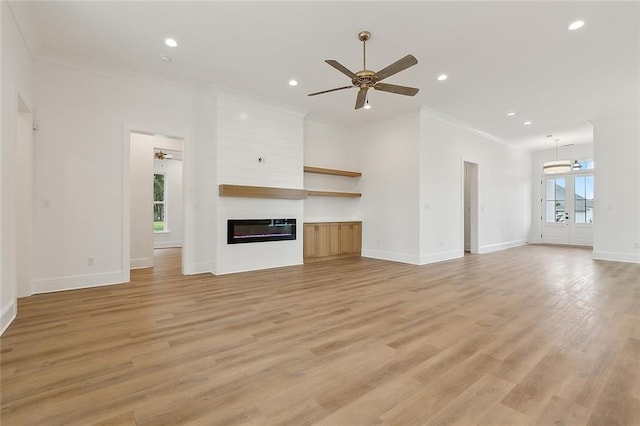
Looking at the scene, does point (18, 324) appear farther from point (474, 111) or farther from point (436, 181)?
point (474, 111)

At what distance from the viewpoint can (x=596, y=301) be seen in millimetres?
3605

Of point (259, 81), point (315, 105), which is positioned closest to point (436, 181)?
point (315, 105)

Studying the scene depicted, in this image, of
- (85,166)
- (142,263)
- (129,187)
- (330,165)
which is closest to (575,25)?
(330,165)

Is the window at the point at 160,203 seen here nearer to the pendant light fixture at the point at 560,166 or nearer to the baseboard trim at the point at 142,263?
the baseboard trim at the point at 142,263

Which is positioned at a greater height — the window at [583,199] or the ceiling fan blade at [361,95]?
the ceiling fan blade at [361,95]

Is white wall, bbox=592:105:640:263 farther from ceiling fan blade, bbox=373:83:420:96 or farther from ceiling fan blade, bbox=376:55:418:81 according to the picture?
ceiling fan blade, bbox=376:55:418:81

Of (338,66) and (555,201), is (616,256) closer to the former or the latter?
(555,201)

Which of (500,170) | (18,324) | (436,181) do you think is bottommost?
(18,324)

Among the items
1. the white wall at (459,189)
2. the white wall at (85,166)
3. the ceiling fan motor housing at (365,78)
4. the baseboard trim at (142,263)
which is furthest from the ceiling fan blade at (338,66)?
the baseboard trim at (142,263)

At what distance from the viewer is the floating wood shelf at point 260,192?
5078 millimetres

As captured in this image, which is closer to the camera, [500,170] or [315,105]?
[315,105]

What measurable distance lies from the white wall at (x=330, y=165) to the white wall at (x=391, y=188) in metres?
0.26

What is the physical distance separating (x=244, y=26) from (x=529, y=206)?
421 inches

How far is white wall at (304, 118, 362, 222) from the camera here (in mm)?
7102
